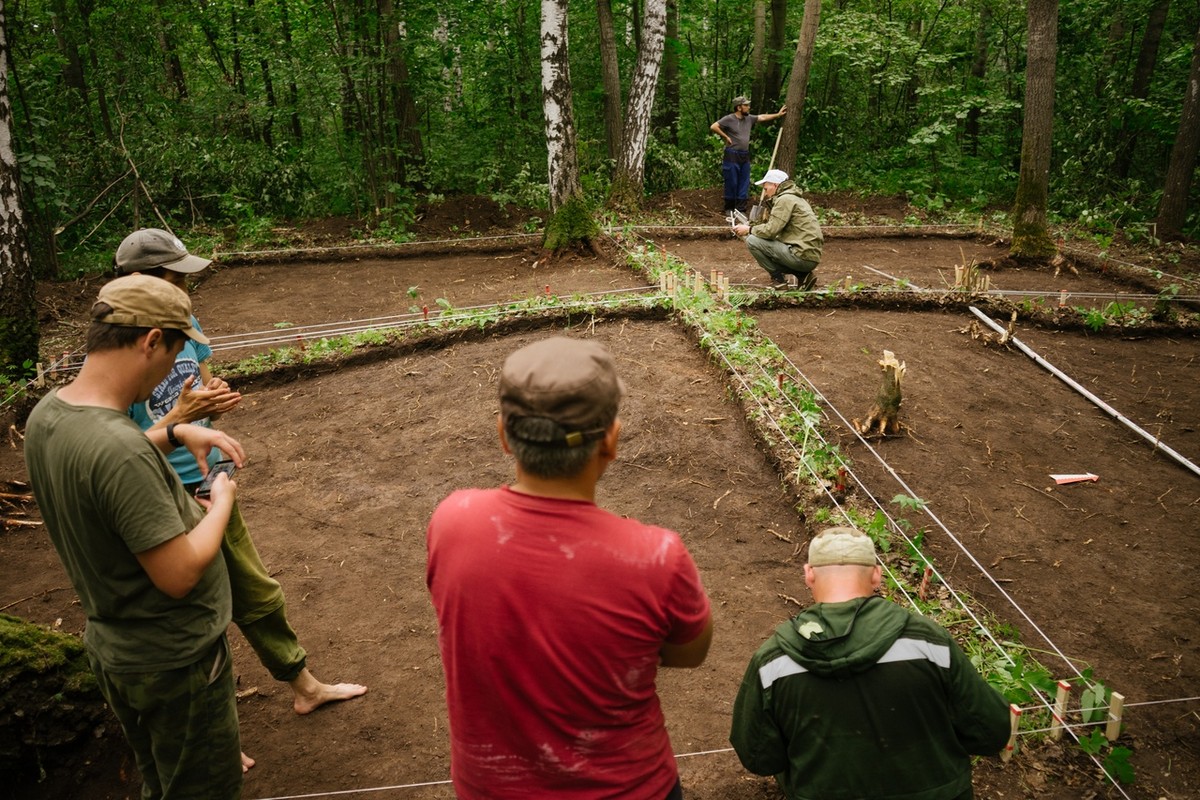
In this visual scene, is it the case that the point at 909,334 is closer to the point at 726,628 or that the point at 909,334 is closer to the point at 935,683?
the point at 726,628

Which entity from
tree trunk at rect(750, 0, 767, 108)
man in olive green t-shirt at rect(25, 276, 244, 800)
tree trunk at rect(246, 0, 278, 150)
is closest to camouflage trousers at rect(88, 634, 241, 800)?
man in olive green t-shirt at rect(25, 276, 244, 800)

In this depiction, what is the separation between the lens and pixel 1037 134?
1007cm

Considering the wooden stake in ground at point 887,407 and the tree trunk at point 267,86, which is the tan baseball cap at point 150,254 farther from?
the tree trunk at point 267,86

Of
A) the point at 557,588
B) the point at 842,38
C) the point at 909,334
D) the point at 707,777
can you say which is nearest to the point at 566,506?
the point at 557,588

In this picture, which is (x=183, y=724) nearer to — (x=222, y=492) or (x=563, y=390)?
(x=222, y=492)

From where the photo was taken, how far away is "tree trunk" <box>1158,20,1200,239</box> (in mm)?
11203

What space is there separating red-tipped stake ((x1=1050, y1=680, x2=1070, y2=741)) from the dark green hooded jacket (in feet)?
3.71

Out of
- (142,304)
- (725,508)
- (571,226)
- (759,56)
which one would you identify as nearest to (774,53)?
(759,56)

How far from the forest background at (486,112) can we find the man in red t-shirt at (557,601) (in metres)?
10.1

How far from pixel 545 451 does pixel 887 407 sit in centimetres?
479

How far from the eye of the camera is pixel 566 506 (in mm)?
1455

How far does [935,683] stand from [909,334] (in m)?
6.18

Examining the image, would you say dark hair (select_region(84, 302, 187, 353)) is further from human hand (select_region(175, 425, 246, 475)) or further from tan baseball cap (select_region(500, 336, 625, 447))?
tan baseball cap (select_region(500, 336, 625, 447))

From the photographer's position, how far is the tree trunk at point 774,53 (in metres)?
16.7
